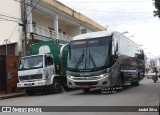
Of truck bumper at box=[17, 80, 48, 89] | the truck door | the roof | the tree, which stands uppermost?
the roof

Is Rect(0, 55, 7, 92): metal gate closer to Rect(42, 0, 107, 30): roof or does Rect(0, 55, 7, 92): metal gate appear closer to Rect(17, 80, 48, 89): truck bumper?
Rect(17, 80, 48, 89): truck bumper

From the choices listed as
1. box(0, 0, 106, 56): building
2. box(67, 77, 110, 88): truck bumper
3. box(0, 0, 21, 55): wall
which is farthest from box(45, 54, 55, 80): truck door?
box(0, 0, 21, 55): wall

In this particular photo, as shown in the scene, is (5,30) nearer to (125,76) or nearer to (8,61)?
(8,61)

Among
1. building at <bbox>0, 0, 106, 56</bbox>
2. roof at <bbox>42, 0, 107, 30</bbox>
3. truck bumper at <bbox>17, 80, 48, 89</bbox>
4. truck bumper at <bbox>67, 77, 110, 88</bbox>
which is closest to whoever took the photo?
truck bumper at <bbox>67, 77, 110, 88</bbox>

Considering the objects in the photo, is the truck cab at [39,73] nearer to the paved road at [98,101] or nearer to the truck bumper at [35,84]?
the truck bumper at [35,84]

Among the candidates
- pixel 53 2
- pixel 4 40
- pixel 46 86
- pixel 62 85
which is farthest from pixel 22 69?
pixel 53 2

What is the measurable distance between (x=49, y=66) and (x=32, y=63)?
3.38ft

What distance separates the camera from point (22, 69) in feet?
64.3

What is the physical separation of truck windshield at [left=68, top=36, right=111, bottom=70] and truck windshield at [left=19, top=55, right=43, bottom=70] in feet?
7.26

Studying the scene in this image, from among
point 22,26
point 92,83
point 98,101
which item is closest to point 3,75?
point 22,26

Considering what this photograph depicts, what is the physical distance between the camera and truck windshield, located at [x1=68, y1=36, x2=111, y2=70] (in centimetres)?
1725

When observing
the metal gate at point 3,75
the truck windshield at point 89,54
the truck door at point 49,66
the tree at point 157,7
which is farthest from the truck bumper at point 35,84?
the tree at point 157,7

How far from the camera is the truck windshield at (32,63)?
63.5ft

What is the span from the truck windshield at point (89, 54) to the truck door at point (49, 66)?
6.56 ft
